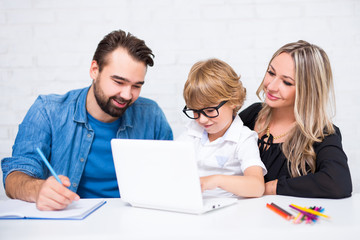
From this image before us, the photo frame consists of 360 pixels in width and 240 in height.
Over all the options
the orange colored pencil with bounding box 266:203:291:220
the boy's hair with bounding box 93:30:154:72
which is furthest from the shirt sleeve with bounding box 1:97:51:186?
the orange colored pencil with bounding box 266:203:291:220

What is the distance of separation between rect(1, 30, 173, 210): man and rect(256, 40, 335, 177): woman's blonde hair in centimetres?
73

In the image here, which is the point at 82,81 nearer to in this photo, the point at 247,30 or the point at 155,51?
the point at 155,51

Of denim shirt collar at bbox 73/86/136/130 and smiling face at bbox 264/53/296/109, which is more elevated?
smiling face at bbox 264/53/296/109

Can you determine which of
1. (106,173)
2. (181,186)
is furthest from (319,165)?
(106,173)

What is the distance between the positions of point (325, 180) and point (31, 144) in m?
1.29

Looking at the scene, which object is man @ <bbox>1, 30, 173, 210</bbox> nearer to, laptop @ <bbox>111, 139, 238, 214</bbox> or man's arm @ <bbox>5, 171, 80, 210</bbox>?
man's arm @ <bbox>5, 171, 80, 210</bbox>

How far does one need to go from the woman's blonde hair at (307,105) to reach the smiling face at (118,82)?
74 centimetres

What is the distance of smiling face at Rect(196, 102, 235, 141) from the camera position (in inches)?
61.0

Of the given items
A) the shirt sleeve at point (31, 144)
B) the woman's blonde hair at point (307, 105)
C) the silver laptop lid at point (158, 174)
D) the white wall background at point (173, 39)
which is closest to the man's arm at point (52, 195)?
the silver laptop lid at point (158, 174)

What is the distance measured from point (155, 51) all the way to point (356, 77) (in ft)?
4.45

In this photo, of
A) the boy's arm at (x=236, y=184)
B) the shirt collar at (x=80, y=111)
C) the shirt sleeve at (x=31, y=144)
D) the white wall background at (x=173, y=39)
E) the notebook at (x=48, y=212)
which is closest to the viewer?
the notebook at (x=48, y=212)

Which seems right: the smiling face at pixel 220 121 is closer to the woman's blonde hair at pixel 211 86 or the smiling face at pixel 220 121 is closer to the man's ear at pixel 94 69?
the woman's blonde hair at pixel 211 86

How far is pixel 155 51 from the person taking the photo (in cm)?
237

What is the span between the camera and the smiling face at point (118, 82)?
66.4 inches
